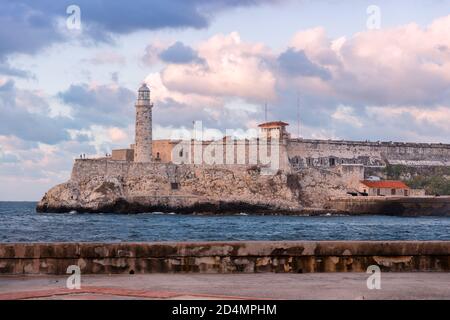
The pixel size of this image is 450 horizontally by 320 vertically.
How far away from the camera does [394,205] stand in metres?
77.5

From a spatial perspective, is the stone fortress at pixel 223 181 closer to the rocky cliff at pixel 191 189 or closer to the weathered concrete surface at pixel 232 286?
the rocky cliff at pixel 191 189

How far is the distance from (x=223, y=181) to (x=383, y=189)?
53.5ft

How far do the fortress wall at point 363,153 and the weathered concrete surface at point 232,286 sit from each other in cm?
7331

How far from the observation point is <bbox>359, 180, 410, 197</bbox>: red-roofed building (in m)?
81.1

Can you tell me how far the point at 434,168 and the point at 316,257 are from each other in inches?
3452

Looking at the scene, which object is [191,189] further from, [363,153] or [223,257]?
[223,257]

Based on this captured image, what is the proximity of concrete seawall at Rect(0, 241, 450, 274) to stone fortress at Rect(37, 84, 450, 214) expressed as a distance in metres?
63.1

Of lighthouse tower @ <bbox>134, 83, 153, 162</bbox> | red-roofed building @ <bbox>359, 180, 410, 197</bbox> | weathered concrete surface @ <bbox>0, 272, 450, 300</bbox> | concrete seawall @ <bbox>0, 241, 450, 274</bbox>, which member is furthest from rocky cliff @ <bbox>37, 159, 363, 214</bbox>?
weathered concrete surface @ <bbox>0, 272, 450, 300</bbox>

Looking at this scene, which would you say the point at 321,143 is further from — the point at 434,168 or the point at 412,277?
the point at 412,277

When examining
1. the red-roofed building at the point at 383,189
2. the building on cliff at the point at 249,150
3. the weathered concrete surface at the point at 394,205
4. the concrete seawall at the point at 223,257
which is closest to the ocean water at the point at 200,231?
the concrete seawall at the point at 223,257

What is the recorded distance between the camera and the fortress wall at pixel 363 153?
84.5m

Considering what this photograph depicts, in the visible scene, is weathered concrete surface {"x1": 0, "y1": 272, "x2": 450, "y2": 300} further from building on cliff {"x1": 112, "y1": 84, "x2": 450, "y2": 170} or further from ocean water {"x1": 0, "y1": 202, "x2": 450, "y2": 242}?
building on cliff {"x1": 112, "y1": 84, "x2": 450, "y2": 170}

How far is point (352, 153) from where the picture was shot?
90125 mm
